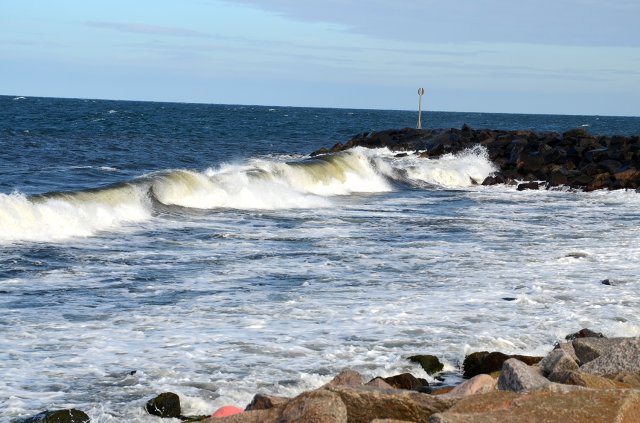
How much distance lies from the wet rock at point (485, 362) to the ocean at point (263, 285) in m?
0.42

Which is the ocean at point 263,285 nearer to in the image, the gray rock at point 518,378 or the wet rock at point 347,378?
the wet rock at point 347,378

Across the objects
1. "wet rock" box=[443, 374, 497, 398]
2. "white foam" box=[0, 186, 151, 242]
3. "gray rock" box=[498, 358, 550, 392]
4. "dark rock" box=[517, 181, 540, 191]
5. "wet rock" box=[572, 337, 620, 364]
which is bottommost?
"dark rock" box=[517, 181, 540, 191]

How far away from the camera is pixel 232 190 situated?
73.4ft

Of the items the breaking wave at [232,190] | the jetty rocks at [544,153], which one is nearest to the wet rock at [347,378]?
the breaking wave at [232,190]

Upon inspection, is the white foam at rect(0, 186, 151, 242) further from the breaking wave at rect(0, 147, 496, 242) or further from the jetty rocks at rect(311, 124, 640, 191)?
the jetty rocks at rect(311, 124, 640, 191)

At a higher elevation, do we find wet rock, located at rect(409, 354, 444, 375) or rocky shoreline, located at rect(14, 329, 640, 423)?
rocky shoreline, located at rect(14, 329, 640, 423)

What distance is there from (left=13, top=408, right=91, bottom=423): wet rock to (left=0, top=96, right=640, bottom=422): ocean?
0.35ft

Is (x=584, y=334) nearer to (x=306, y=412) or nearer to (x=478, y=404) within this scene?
(x=478, y=404)

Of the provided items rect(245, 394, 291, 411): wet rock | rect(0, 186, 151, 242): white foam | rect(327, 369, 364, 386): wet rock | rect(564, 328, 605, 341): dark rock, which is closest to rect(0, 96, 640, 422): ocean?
rect(0, 186, 151, 242): white foam

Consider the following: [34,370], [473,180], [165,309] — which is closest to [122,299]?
[165,309]

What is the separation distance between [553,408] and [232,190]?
18213 mm

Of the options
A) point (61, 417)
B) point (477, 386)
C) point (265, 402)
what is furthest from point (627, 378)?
point (61, 417)

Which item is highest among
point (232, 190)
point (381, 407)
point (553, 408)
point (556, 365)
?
point (553, 408)

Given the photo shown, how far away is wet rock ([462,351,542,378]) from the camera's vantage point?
7281mm
